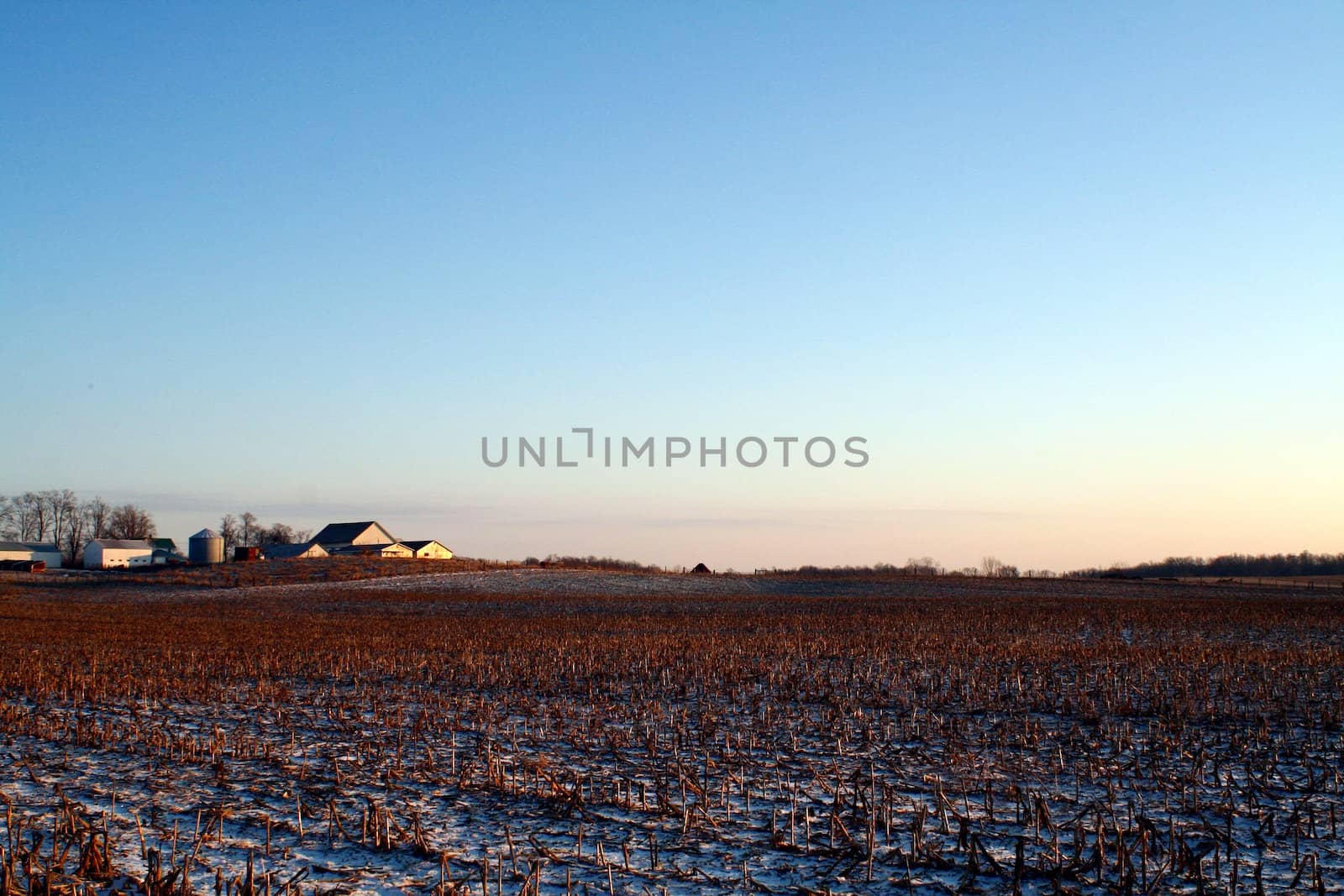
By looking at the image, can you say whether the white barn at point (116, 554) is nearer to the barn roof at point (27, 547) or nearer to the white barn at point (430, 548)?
the barn roof at point (27, 547)

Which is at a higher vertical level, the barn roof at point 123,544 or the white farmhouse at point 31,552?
the barn roof at point 123,544

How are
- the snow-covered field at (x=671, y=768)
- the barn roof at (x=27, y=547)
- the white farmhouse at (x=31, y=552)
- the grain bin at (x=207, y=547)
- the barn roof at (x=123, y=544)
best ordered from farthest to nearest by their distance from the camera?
1. the barn roof at (x=27, y=547)
2. the white farmhouse at (x=31, y=552)
3. the barn roof at (x=123, y=544)
4. the grain bin at (x=207, y=547)
5. the snow-covered field at (x=671, y=768)

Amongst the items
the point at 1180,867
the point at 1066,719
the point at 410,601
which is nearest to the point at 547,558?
the point at 410,601

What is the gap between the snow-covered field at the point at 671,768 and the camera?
6.66 meters

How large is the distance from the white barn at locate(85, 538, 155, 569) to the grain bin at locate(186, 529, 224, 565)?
13.0 m

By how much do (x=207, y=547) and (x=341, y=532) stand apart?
21.2 metres

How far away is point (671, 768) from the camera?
9.70m

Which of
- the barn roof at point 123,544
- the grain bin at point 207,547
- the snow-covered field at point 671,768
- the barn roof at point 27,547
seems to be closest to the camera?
the snow-covered field at point 671,768

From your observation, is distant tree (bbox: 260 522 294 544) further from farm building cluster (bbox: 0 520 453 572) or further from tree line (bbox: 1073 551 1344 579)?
tree line (bbox: 1073 551 1344 579)

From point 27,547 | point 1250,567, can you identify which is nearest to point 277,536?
point 27,547

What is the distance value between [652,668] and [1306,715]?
1014cm

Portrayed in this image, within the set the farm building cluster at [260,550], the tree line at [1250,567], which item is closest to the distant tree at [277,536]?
the farm building cluster at [260,550]

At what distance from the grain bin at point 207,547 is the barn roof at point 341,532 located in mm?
18391

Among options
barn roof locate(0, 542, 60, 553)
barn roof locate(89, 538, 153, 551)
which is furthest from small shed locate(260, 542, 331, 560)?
barn roof locate(0, 542, 60, 553)
